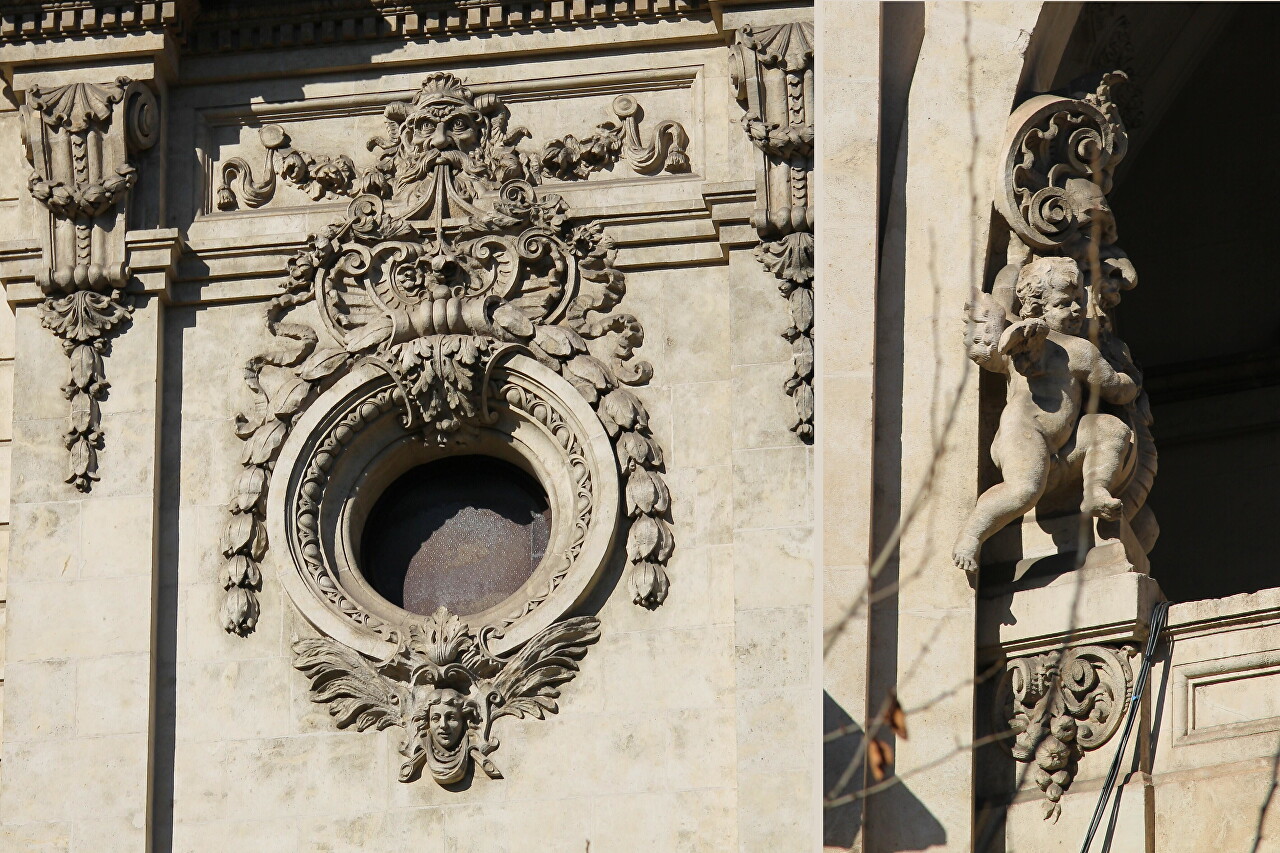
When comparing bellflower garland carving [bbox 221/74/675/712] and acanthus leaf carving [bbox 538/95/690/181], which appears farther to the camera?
acanthus leaf carving [bbox 538/95/690/181]

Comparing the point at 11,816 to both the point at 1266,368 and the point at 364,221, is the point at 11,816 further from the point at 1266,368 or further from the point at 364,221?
the point at 1266,368

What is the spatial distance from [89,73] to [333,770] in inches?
188

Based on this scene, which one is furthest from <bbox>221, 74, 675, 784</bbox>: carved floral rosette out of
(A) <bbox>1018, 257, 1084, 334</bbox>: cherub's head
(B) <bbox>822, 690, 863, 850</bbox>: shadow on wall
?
(A) <bbox>1018, 257, 1084, 334</bbox>: cherub's head

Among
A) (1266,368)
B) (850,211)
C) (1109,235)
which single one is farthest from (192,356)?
(1266,368)

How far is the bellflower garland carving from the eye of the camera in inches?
717

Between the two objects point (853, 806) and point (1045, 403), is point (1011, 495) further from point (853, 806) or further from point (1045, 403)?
point (853, 806)

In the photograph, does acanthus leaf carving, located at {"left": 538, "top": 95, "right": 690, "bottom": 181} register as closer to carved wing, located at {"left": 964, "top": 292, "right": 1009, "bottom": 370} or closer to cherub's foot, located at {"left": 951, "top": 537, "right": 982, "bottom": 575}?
carved wing, located at {"left": 964, "top": 292, "right": 1009, "bottom": 370}

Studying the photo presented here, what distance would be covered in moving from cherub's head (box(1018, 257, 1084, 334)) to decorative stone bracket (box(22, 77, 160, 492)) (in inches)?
218

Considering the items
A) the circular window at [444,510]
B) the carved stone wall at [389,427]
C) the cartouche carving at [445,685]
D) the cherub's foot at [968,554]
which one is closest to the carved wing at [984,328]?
the cherub's foot at [968,554]

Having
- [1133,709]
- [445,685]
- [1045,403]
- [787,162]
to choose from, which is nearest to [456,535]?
[445,685]

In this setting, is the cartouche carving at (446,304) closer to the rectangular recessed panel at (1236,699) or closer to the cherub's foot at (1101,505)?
the cherub's foot at (1101,505)

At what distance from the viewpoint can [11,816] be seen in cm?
1758

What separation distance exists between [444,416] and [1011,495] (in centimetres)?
363

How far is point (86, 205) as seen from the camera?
18766 millimetres
